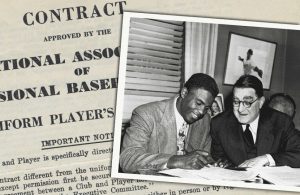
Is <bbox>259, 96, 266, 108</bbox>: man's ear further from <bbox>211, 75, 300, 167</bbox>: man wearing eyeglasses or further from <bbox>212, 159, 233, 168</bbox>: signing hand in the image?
<bbox>212, 159, 233, 168</bbox>: signing hand

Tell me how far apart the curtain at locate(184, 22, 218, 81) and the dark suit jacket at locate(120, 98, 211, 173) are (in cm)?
7

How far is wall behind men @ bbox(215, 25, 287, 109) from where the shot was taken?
0.67 metres

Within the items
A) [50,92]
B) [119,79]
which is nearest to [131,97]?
[119,79]

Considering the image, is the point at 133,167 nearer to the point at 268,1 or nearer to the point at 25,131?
the point at 25,131

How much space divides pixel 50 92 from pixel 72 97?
0.04 meters

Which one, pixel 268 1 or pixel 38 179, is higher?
pixel 268 1

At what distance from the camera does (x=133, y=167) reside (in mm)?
684

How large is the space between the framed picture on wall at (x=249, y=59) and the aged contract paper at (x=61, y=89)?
6cm

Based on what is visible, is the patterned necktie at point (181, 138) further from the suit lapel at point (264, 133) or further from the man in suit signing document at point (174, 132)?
the suit lapel at point (264, 133)

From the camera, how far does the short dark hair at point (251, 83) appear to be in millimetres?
674

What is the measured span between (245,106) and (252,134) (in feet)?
0.16

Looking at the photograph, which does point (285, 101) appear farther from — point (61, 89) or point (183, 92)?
point (61, 89)

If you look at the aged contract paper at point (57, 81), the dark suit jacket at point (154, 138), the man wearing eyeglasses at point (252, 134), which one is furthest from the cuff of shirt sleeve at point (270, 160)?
the aged contract paper at point (57, 81)

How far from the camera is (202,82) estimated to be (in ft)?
2.23
